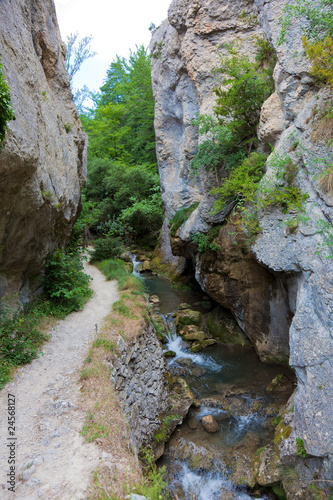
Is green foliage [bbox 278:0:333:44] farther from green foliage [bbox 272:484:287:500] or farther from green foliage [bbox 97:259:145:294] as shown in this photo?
green foliage [bbox 272:484:287:500]

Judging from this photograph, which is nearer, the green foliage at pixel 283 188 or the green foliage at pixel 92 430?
the green foliage at pixel 92 430

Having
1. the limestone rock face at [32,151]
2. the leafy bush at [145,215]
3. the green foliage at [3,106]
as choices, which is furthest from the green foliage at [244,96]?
the leafy bush at [145,215]

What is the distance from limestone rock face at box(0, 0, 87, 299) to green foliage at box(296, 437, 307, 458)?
26.4 ft

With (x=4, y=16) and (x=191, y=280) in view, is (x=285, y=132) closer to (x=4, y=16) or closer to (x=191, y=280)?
(x=4, y=16)

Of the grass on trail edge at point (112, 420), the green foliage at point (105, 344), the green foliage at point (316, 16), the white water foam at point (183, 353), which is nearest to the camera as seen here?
the grass on trail edge at point (112, 420)

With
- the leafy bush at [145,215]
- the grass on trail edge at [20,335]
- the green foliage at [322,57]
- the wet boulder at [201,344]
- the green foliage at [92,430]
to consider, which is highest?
the green foliage at [322,57]

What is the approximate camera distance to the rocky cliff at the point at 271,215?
19.7ft

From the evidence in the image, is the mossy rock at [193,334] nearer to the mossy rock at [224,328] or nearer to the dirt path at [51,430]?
the mossy rock at [224,328]

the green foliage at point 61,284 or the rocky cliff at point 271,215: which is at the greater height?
the rocky cliff at point 271,215

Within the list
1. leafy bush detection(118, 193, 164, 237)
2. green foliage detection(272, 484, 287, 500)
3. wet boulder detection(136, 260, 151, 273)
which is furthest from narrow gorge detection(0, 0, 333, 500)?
leafy bush detection(118, 193, 164, 237)

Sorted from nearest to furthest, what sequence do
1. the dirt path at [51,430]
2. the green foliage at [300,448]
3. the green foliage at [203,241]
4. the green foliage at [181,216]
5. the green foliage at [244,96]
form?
the dirt path at [51,430]
the green foliage at [300,448]
the green foliage at [244,96]
the green foliage at [203,241]
the green foliage at [181,216]

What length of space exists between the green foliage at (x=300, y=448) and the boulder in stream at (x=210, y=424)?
8.20 ft

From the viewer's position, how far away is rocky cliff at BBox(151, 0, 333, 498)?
6.00 meters

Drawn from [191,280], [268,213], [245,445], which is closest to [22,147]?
[268,213]
